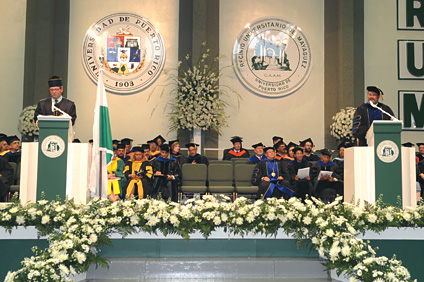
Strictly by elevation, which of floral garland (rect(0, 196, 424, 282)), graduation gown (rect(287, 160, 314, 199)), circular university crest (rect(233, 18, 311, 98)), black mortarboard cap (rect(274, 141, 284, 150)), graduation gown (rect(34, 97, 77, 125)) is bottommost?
floral garland (rect(0, 196, 424, 282))

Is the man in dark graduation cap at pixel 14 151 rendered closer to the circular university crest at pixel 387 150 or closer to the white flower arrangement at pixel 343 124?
the white flower arrangement at pixel 343 124

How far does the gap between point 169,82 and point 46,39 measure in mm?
3070

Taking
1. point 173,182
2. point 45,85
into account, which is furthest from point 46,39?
point 173,182

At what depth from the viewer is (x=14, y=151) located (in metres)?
11.2

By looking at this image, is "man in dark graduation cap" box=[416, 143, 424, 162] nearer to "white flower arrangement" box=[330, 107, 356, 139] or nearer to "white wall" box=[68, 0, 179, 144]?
"white flower arrangement" box=[330, 107, 356, 139]

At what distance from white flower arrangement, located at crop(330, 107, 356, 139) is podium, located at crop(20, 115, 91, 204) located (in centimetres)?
788

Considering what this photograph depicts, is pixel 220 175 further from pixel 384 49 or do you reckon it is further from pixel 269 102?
pixel 384 49

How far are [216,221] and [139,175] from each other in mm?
5238

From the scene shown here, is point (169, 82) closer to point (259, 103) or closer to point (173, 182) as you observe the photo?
point (259, 103)

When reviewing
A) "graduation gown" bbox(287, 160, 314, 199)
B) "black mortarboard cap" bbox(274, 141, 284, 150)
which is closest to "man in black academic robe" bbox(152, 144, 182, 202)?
"graduation gown" bbox(287, 160, 314, 199)

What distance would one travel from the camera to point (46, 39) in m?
12.6

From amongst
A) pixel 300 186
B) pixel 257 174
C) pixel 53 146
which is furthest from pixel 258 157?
pixel 53 146

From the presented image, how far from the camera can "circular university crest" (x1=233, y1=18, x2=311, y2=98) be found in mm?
13234

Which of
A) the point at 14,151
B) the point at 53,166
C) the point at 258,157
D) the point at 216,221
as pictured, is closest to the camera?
the point at 216,221
